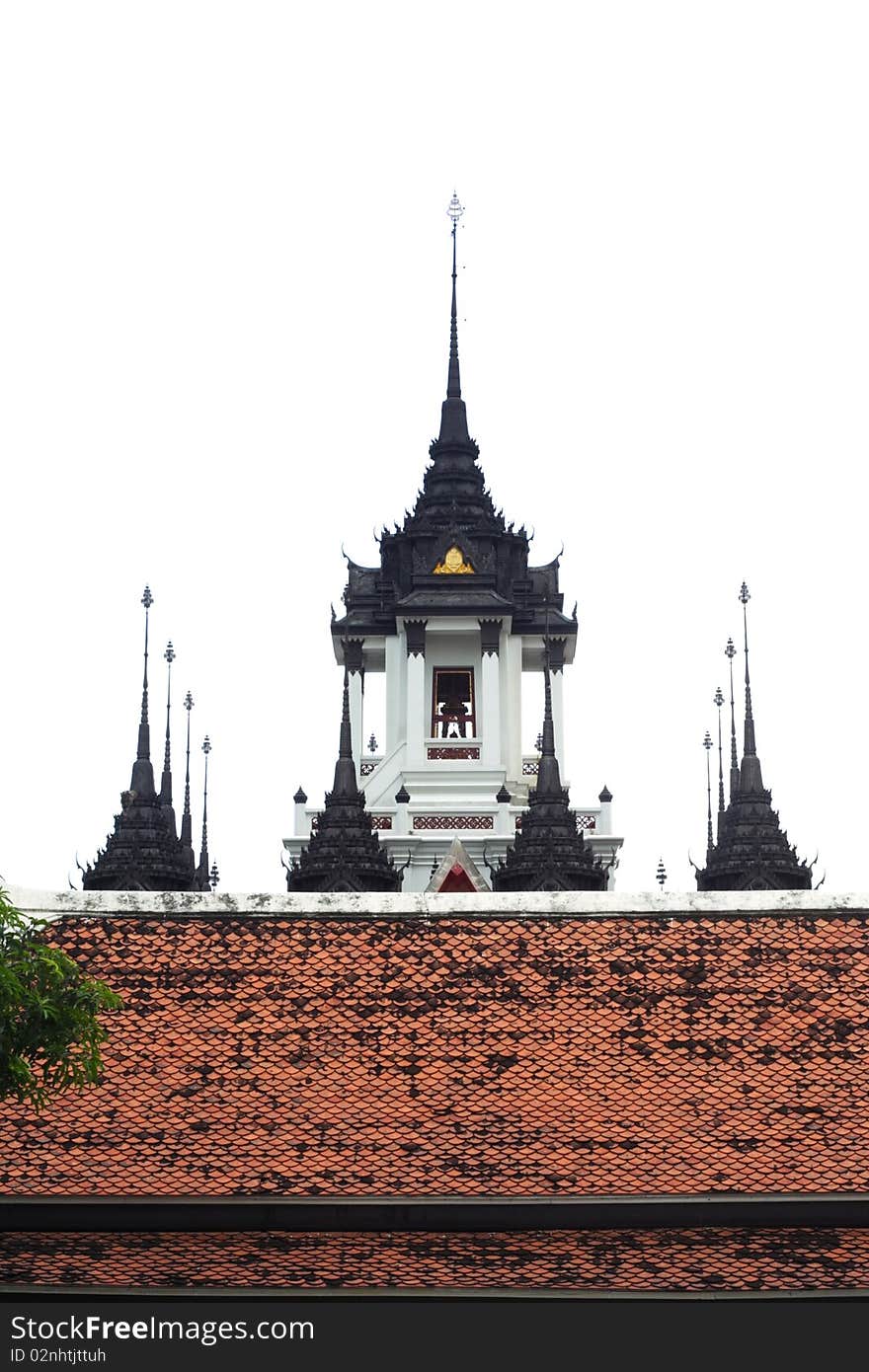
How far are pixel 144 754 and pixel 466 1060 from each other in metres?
26.6

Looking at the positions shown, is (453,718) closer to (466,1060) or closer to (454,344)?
(454,344)

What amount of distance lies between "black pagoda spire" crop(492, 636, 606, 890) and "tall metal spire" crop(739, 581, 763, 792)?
3.47 m

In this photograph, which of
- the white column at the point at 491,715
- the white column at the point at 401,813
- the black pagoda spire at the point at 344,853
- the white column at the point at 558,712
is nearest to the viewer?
the black pagoda spire at the point at 344,853

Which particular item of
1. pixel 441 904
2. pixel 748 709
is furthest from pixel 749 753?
pixel 441 904

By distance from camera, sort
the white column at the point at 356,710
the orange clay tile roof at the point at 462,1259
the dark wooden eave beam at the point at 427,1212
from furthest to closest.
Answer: the white column at the point at 356,710, the dark wooden eave beam at the point at 427,1212, the orange clay tile roof at the point at 462,1259

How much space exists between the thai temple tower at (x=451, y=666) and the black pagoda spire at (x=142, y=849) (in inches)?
153

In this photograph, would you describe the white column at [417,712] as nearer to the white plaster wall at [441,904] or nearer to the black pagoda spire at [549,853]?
the black pagoda spire at [549,853]

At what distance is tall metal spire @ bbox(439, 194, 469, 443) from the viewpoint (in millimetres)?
62000

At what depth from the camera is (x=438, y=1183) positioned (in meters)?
22.7

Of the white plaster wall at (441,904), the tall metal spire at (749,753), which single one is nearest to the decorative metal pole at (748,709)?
the tall metal spire at (749,753)

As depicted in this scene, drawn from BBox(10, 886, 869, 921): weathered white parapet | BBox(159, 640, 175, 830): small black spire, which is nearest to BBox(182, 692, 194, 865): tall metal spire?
BBox(159, 640, 175, 830): small black spire

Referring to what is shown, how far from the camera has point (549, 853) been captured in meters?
47.3

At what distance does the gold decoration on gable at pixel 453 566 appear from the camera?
5666cm

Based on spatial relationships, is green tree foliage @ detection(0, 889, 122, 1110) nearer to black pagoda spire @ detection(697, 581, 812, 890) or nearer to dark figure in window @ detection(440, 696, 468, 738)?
black pagoda spire @ detection(697, 581, 812, 890)
